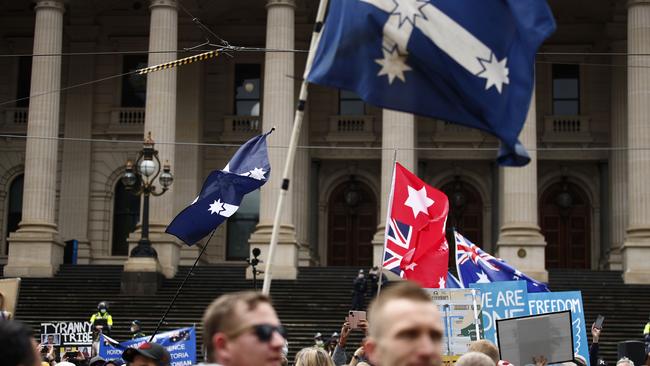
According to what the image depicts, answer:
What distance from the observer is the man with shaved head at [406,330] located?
412cm

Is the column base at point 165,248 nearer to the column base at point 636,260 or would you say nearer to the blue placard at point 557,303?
the column base at point 636,260

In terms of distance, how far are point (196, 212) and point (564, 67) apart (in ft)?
106

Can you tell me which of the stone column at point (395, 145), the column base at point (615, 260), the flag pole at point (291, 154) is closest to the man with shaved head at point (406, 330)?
the flag pole at point (291, 154)

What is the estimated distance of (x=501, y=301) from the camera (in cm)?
1579

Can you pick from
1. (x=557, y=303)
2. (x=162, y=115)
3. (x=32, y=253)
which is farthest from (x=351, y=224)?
(x=557, y=303)

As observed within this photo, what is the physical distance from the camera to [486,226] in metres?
44.8

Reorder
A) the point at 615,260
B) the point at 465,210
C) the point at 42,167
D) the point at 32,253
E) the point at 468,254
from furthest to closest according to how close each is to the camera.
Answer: the point at 465,210 → the point at 615,260 → the point at 42,167 → the point at 32,253 → the point at 468,254

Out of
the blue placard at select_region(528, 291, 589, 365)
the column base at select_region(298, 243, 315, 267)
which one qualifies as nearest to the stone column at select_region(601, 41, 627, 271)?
the column base at select_region(298, 243, 315, 267)

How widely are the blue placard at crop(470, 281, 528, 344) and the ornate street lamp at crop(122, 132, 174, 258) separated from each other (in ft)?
57.7

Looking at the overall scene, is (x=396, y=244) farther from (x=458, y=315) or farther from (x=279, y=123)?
(x=279, y=123)

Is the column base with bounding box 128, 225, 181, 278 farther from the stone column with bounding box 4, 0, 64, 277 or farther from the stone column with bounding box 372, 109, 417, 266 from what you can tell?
the stone column with bounding box 372, 109, 417, 266

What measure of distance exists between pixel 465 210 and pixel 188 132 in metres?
10.1

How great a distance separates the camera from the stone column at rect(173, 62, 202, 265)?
44031 millimetres

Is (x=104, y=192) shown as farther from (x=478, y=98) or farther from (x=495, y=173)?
(x=478, y=98)
